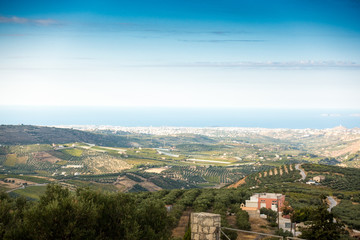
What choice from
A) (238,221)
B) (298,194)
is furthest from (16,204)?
(298,194)

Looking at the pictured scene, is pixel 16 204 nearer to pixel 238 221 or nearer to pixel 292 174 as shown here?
pixel 238 221

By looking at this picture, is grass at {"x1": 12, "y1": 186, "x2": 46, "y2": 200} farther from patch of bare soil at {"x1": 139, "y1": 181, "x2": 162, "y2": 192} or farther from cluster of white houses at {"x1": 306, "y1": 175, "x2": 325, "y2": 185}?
cluster of white houses at {"x1": 306, "y1": 175, "x2": 325, "y2": 185}

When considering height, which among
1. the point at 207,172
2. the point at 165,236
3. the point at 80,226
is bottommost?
the point at 207,172

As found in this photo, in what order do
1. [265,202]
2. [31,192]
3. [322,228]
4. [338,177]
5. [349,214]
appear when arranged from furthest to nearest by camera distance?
[338,177] < [31,192] < [265,202] < [349,214] < [322,228]

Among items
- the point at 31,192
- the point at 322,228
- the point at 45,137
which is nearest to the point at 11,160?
the point at 31,192

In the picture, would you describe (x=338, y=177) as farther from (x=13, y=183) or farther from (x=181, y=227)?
(x=13, y=183)

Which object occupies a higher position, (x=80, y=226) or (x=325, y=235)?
(x=80, y=226)

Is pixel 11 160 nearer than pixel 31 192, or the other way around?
pixel 31 192

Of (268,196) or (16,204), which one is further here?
(268,196)
